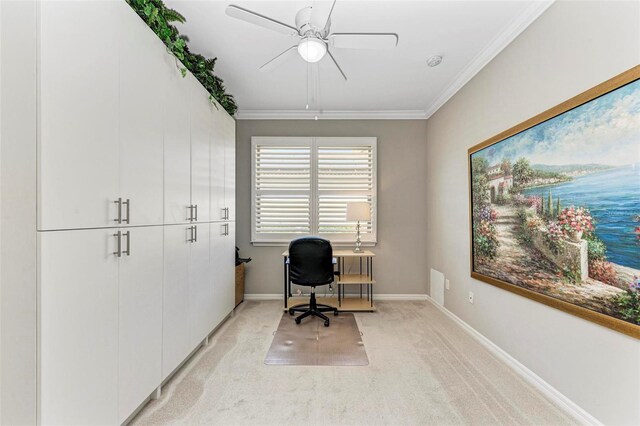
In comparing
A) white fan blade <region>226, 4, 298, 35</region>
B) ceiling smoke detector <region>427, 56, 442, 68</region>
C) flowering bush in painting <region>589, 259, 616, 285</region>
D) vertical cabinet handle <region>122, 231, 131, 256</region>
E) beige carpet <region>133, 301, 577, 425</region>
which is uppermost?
ceiling smoke detector <region>427, 56, 442, 68</region>

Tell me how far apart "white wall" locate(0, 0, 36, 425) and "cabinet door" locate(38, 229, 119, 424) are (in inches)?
1.6

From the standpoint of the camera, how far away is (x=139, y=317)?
5.58 feet

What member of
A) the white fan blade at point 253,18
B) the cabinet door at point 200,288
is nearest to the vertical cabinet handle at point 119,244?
the cabinet door at point 200,288

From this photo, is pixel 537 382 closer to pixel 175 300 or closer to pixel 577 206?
pixel 577 206

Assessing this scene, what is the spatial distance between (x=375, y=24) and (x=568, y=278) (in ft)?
7.51

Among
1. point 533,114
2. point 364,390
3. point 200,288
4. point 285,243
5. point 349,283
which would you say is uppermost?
point 533,114

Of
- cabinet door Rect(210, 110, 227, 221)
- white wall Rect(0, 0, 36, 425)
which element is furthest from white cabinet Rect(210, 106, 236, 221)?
white wall Rect(0, 0, 36, 425)

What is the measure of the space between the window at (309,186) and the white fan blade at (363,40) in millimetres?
2159

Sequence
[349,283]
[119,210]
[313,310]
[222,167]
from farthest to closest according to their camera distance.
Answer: [349,283]
[313,310]
[222,167]
[119,210]

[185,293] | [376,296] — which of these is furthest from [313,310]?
[185,293]

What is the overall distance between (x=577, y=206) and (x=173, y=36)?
295 cm

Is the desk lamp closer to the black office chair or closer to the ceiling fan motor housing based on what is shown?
the black office chair

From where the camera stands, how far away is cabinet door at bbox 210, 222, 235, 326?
284 centimetres

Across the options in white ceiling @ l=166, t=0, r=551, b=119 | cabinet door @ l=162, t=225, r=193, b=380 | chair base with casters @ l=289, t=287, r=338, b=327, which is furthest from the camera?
chair base with casters @ l=289, t=287, r=338, b=327
